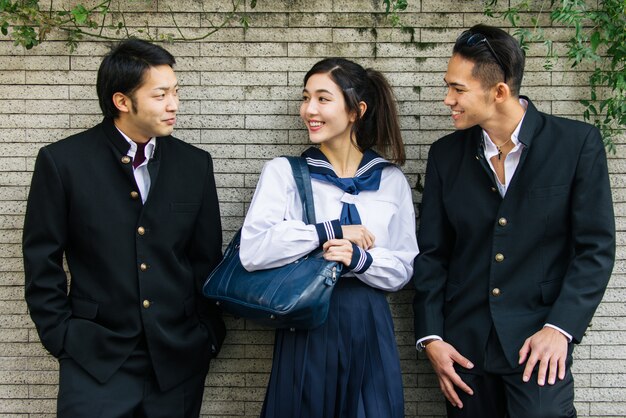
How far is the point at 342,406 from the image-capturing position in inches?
137

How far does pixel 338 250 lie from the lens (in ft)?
11.0

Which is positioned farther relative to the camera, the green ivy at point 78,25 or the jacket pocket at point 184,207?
the green ivy at point 78,25

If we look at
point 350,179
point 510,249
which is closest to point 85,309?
point 350,179

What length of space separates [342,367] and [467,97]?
1.26 m

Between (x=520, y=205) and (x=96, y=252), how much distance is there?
5.85ft

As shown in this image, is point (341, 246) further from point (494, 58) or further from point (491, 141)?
point (494, 58)

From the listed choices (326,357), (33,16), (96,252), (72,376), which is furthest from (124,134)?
(326,357)

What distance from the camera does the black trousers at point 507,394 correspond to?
3.29 meters

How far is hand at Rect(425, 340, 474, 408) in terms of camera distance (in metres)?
3.48

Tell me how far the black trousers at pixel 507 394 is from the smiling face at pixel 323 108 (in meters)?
1.13

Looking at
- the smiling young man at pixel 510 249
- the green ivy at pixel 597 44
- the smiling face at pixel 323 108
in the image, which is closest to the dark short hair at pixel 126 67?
the smiling face at pixel 323 108

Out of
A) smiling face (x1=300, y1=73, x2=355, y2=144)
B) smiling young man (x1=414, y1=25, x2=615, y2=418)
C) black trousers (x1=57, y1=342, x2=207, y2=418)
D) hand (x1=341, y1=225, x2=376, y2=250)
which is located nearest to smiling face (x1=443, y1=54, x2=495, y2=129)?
smiling young man (x1=414, y1=25, x2=615, y2=418)

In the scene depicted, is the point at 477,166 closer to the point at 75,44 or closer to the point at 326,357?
the point at 326,357

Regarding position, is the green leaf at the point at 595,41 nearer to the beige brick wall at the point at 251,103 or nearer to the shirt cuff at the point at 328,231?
the beige brick wall at the point at 251,103
